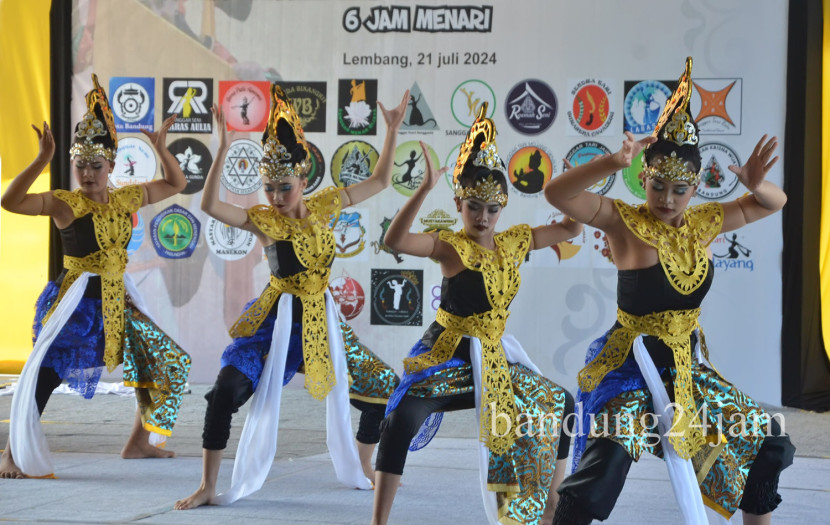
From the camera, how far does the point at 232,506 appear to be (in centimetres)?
356

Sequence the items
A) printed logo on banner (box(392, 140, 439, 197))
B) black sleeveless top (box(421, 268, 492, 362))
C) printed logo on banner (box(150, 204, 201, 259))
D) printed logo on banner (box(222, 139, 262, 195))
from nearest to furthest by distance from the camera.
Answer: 1. black sleeveless top (box(421, 268, 492, 362))
2. printed logo on banner (box(392, 140, 439, 197))
3. printed logo on banner (box(222, 139, 262, 195))
4. printed logo on banner (box(150, 204, 201, 259))

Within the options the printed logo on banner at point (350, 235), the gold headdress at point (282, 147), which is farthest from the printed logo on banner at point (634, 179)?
the gold headdress at point (282, 147)

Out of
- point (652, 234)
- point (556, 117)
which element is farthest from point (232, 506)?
point (556, 117)

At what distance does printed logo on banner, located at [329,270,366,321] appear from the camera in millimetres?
6652

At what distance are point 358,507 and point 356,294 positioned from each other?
10.4 feet

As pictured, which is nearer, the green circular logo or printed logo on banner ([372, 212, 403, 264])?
printed logo on banner ([372, 212, 403, 264])

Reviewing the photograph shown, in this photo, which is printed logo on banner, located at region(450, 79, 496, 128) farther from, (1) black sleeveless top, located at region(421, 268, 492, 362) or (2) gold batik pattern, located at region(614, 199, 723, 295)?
(2) gold batik pattern, located at region(614, 199, 723, 295)

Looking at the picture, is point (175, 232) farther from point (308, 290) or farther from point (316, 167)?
point (308, 290)

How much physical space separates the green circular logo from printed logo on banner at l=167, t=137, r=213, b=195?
0.20 meters

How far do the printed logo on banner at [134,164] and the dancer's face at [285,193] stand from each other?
3.35 metres

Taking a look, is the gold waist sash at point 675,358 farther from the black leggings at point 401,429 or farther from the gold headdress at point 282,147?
the gold headdress at point 282,147

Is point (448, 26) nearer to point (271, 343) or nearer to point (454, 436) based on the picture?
point (454, 436)

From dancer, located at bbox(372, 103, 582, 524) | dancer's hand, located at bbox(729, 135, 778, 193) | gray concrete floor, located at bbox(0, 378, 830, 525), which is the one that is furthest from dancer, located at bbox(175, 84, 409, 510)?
dancer's hand, located at bbox(729, 135, 778, 193)

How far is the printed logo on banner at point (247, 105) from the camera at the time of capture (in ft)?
22.1
